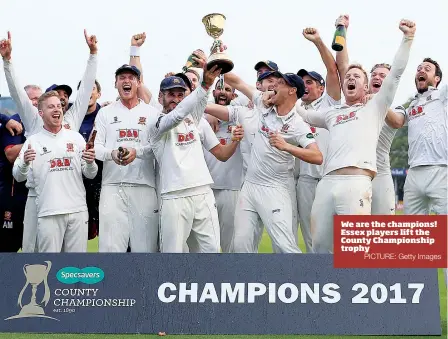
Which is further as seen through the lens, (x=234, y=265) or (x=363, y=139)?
(x=363, y=139)

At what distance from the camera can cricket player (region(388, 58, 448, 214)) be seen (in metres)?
8.47

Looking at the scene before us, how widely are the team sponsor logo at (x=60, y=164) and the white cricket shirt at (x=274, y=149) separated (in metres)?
1.82

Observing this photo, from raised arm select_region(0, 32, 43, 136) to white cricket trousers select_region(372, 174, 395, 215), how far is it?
3.71 m

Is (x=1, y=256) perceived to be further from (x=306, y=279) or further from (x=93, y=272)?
(x=306, y=279)

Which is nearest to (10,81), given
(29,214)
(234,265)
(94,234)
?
(29,214)

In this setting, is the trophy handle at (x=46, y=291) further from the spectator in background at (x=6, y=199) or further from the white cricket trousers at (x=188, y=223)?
the spectator in background at (x=6, y=199)

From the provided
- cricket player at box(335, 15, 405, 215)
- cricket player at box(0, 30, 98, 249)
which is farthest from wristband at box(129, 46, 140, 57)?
cricket player at box(335, 15, 405, 215)

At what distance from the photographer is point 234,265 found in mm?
6973

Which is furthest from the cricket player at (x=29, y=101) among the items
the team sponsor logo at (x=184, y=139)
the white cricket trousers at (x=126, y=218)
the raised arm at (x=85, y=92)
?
the team sponsor logo at (x=184, y=139)

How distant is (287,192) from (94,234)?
8.72ft

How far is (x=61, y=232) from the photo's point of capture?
819 centimetres

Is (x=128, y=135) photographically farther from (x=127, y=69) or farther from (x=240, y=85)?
(x=240, y=85)

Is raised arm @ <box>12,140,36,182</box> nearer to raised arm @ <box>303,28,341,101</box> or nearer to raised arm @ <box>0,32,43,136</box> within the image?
raised arm @ <box>0,32,43,136</box>

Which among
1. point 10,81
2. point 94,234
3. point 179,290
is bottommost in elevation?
point 179,290
